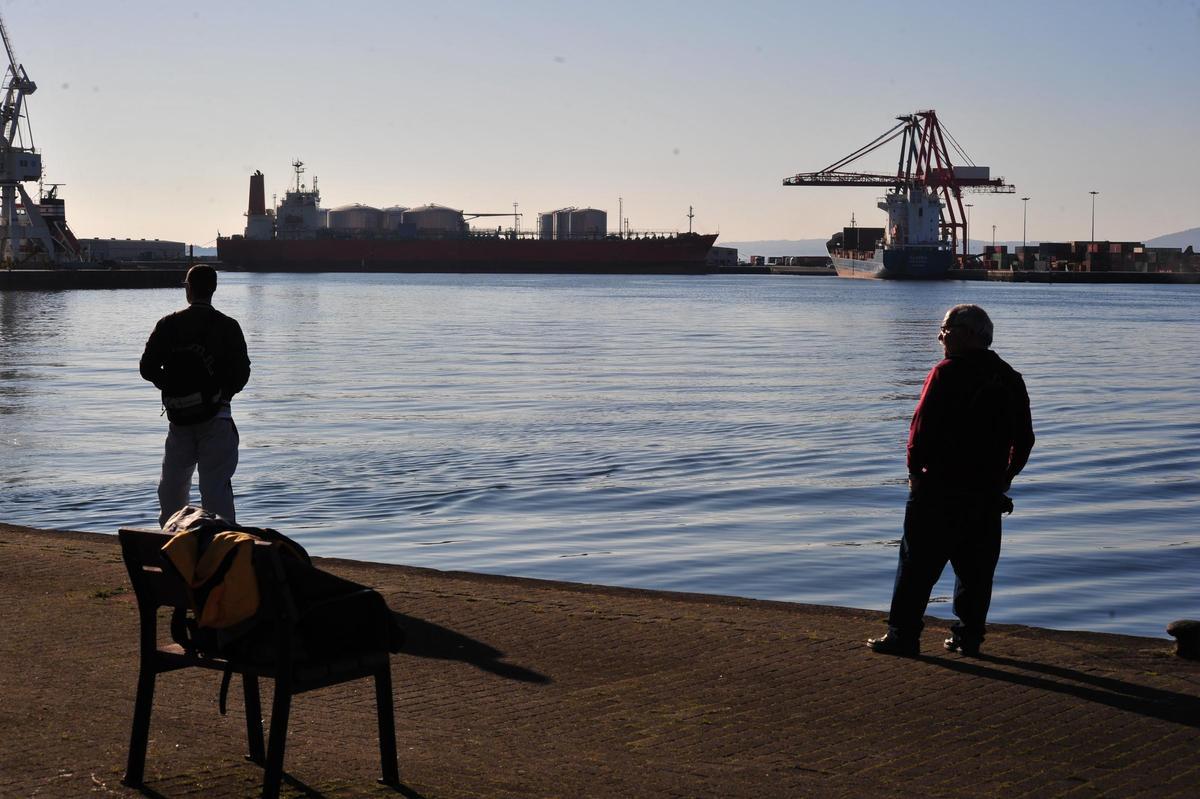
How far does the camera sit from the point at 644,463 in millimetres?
15617

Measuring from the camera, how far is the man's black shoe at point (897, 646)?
618 centimetres

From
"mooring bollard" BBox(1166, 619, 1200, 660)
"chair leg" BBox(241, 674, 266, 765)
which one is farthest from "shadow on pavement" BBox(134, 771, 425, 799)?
"mooring bollard" BBox(1166, 619, 1200, 660)

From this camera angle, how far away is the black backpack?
697 centimetres

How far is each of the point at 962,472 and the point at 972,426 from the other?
7.5 inches

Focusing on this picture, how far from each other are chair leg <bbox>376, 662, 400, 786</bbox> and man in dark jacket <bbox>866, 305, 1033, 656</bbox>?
2.44 metres

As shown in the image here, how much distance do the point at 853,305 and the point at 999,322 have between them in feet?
62.6

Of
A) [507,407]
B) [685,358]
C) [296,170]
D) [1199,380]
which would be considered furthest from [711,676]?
[296,170]

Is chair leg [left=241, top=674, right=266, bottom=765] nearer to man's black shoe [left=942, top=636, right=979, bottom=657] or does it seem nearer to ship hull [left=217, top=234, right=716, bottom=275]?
man's black shoe [left=942, top=636, right=979, bottom=657]

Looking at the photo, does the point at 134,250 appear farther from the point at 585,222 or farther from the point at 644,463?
the point at 644,463

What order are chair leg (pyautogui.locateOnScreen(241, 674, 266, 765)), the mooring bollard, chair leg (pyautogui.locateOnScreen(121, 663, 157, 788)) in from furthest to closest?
1. the mooring bollard
2. chair leg (pyautogui.locateOnScreen(241, 674, 266, 765))
3. chair leg (pyautogui.locateOnScreen(121, 663, 157, 788))

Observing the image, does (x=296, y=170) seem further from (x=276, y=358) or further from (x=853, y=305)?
(x=276, y=358)

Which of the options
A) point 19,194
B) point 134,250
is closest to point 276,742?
point 19,194

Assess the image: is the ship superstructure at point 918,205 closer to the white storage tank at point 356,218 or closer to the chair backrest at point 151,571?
the white storage tank at point 356,218

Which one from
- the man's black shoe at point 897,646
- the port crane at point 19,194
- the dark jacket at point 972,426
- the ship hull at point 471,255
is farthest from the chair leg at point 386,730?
the ship hull at point 471,255
